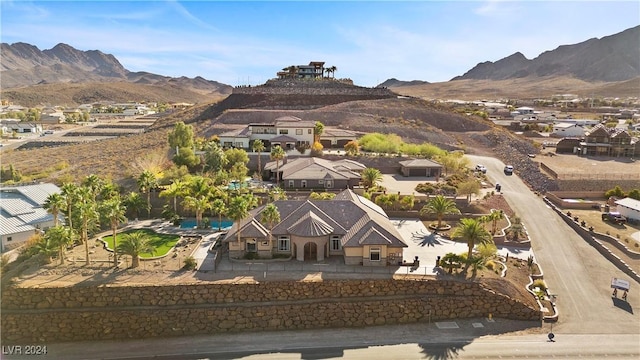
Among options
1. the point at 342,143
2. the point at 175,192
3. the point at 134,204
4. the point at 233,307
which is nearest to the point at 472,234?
the point at 233,307

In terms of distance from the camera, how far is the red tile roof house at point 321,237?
29.1 metres

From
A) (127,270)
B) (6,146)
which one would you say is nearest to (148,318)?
(127,270)

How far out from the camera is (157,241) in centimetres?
3272

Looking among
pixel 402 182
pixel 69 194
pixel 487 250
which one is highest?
pixel 69 194

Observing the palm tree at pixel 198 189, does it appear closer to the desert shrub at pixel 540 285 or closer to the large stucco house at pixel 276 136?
the large stucco house at pixel 276 136

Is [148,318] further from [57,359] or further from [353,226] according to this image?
[353,226]

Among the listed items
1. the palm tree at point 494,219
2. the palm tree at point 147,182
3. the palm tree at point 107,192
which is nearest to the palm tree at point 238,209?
the palm tree at point 147,182

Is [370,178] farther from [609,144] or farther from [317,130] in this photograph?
[609,144]

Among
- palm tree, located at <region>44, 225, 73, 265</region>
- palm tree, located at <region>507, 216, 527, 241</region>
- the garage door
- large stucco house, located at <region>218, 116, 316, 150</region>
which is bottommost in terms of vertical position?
palm tree, located at <region>507, 216, 527, 241</region>

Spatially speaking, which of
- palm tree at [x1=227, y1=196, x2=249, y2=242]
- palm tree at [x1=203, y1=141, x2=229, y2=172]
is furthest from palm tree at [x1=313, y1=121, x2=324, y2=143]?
palm tree at [x1=227, y1=196, x2=249, y2=242]

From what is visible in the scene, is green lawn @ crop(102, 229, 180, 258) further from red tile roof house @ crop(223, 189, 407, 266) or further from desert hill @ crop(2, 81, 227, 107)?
desert hill @ crop(2, 81, 227, 107)

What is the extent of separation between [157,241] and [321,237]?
12622mm

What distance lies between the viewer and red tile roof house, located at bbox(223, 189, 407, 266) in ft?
95.5

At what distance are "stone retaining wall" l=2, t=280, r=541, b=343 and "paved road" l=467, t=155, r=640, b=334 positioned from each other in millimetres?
3101
